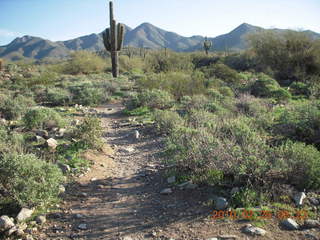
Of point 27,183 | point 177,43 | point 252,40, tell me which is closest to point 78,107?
point 27,183

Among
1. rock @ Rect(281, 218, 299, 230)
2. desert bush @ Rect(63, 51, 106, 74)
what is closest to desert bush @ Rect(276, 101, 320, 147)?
rock @ Rect(281, 218, 299, 230)

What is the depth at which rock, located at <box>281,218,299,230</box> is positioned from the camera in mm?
2921

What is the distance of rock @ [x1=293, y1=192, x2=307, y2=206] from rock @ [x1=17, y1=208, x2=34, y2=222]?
3336mm

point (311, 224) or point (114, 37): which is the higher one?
point (114, 37)

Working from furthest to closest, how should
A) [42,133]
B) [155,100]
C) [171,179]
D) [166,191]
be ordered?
[155,100] < [42,133] < [171,179] < [166,191]

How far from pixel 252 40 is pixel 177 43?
182331 mm

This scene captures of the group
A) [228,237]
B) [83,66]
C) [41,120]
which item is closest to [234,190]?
[228,237]

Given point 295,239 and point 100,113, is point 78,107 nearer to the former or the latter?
point 100,113

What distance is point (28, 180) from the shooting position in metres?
3.52

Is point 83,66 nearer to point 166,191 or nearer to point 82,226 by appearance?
point 166,191

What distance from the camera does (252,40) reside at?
21.7 meters
